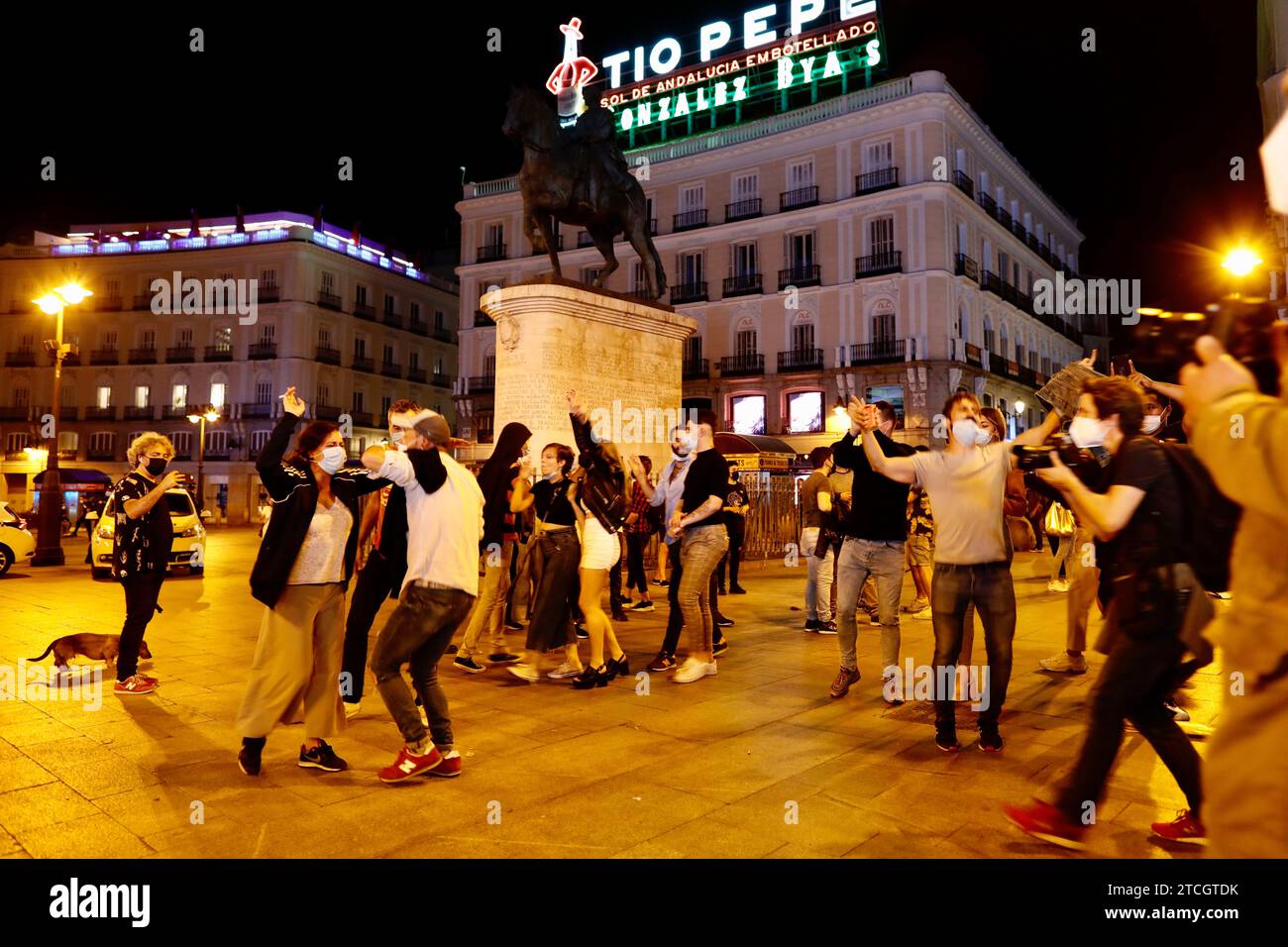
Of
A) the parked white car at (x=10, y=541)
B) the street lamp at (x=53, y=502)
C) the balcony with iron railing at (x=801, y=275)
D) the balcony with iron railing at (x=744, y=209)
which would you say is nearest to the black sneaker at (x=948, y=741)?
the parked white car at (x=10, y=541)

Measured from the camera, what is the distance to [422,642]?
3926 millimetres

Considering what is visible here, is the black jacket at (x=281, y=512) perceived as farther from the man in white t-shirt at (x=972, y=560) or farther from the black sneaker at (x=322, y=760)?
the man in white t-shirt at (x=972, y=560)

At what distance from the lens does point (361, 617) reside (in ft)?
17.0

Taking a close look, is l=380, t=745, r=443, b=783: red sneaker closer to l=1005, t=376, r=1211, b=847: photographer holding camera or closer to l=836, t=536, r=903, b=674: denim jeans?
l=1005, t=376, r=1211, b=847: photographer holding camera

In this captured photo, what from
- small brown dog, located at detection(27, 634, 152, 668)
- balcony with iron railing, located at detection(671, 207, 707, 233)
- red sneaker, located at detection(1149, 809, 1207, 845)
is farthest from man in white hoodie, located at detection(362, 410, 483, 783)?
balcony with iron railing, located at detection(671, 207, 707, 233)

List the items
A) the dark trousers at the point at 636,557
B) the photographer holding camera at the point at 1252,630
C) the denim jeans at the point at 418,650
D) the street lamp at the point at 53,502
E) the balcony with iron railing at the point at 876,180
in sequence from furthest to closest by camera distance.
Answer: the balcony with iron railing at the point at 876,180
the street lamp at the point at 53,502
the dark trousers at the point at 636,557
the denim jeans at the point at 418,650
the photographer holding camera at the point at 1252,630

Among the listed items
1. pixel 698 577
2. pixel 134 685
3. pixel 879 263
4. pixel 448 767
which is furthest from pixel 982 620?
pixel 879 263

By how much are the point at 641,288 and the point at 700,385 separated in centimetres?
549

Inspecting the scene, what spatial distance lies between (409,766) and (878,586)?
3.21 metres

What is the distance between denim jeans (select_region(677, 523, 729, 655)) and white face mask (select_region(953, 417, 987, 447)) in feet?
6.66

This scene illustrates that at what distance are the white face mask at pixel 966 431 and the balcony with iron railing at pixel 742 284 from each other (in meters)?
32.4

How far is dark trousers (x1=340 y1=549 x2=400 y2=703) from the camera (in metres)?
5.11

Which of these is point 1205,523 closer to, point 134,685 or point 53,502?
point 134,685

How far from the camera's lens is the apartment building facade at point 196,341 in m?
44.2
